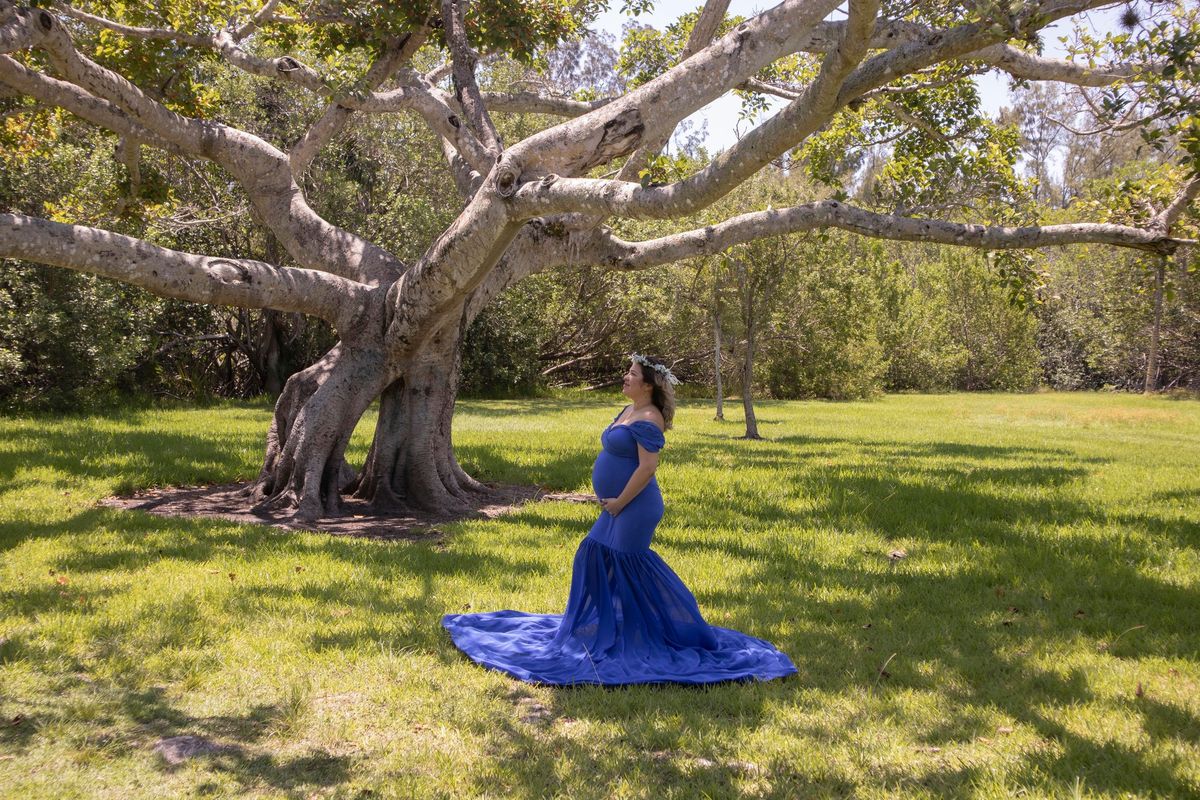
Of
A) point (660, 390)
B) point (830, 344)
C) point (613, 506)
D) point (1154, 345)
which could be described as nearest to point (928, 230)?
point (660, 390)

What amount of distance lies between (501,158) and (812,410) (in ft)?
72.0

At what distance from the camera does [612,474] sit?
5941mm

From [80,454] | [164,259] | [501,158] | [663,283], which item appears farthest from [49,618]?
[663,283]

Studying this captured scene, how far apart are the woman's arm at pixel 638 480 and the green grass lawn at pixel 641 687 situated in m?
1.17

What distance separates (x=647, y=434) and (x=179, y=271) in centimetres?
539

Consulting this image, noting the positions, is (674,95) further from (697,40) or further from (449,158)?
(449,158)

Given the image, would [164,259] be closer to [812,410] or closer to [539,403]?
[539,403]

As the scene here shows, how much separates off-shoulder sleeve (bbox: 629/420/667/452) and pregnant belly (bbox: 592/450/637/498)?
225mm

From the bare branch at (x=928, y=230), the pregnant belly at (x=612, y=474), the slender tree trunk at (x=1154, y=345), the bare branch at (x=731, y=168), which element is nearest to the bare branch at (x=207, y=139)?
the bare branch at (x=731, y=168)

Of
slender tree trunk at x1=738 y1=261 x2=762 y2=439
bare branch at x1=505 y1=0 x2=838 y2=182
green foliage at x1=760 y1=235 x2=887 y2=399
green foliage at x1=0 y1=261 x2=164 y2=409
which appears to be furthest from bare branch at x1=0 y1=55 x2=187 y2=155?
green foliage at x1=760 y1=235 x2=887 y2=399

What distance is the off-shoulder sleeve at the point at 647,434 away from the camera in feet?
18.7

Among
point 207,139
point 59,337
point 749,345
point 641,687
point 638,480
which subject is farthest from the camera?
point 59,337

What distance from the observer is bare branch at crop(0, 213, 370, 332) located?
7.78 m

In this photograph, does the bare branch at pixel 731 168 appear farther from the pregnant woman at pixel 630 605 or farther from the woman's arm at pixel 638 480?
the woman's arm at pixel 638 480
